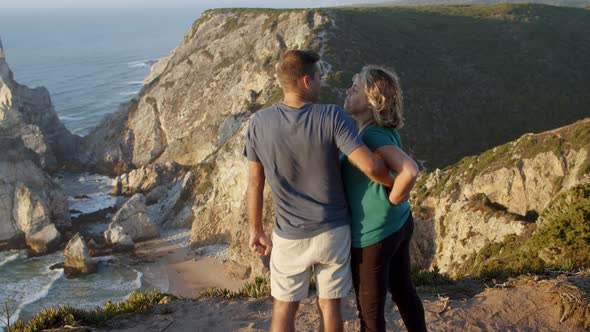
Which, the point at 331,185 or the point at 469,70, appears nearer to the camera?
the point at 331,185

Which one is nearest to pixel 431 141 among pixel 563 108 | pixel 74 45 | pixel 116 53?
pixel 563 108

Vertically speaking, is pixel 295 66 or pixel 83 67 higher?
pixel 295 66

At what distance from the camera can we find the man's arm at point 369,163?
3.87 m

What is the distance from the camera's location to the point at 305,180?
4117 millimetres

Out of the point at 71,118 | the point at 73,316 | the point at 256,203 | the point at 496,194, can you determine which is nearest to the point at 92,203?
the point at 496,194

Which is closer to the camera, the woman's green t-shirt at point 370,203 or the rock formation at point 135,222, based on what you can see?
the woman's green t-shirt at point 370,203

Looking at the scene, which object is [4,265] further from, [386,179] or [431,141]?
[386,179]

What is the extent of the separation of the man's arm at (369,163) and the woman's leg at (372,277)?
59 cm

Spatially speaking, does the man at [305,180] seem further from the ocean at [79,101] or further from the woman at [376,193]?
the ocean at [79,101]

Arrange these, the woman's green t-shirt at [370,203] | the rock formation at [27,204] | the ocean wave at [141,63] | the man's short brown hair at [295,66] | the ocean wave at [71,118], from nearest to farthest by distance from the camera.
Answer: the man's short brown hair at [295,66], the woman's green t-shirt at [370,203], the rock formation at [27,204], the ocean wave at [71,118], the ocean wave at [141,63]

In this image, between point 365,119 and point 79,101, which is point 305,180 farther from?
point 79,101

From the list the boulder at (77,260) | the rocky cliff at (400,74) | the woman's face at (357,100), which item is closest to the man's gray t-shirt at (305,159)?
the woman's face at (357,100)

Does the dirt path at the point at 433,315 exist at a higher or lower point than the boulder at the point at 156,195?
higher

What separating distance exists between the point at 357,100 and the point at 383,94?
23 cm
